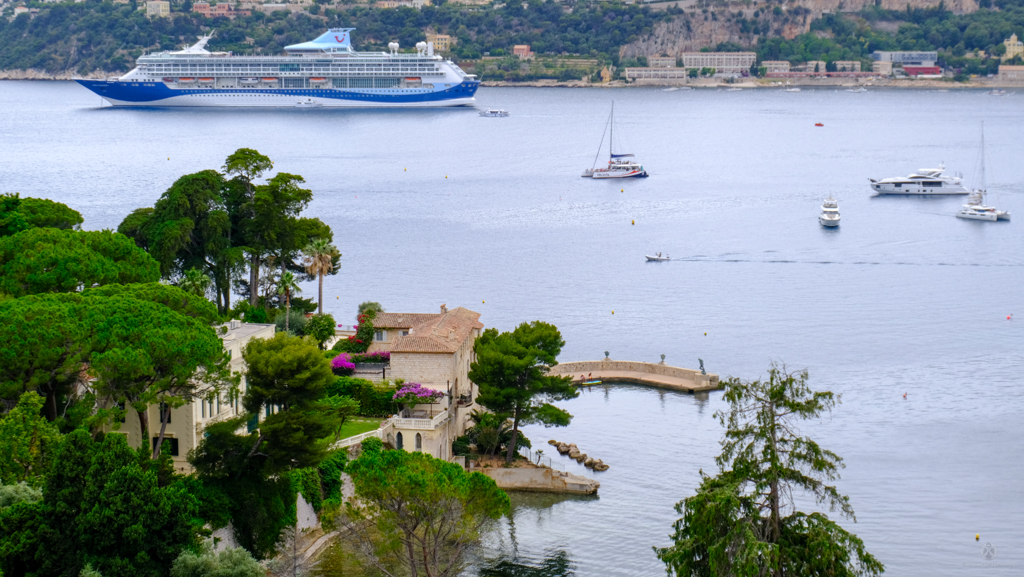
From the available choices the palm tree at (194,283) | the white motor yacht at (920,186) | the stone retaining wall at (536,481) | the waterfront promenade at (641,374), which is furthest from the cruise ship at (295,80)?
the stone retaining wall at (536,481)

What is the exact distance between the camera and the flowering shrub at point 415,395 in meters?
35.3

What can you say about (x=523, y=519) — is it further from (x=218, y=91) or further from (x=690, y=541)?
(x=218, y=91)

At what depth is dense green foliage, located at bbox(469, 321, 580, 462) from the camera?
1432 inches

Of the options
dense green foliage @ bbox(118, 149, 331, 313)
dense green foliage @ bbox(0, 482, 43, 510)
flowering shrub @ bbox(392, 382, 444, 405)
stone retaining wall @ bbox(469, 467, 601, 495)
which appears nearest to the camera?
dense green foliage @ bbox(0, 482, 43, 510)

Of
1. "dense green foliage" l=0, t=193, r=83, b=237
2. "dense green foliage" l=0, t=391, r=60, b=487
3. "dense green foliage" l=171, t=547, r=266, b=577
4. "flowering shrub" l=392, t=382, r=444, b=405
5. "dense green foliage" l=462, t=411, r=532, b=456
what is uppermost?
"dense green foliage" l=0, t=193, r=83, b=237

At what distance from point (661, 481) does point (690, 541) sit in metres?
14.5

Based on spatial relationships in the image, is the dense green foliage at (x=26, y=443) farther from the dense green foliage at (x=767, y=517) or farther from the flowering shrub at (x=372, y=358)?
the flowering shrub at (x=372, y=358)

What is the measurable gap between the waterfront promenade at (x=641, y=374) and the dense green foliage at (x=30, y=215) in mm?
17734

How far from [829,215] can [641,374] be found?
→ 3947cm

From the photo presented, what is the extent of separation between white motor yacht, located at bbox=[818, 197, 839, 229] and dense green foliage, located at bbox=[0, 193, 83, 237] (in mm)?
53352

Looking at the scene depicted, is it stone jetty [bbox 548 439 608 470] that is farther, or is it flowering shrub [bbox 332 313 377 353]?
flowering shrub [bbox 332 313 377 353]

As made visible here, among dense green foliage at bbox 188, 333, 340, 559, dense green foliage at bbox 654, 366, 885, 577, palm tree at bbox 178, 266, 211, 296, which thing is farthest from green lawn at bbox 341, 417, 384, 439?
dense green foliage at bbox 654, 366, 885, 577

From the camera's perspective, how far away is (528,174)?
10894cm

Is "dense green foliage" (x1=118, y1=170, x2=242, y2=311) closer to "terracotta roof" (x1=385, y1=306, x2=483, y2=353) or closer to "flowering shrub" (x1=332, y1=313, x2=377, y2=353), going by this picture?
"flowering shrub" (x1=332, y1=313, x2=377, y2=353)
